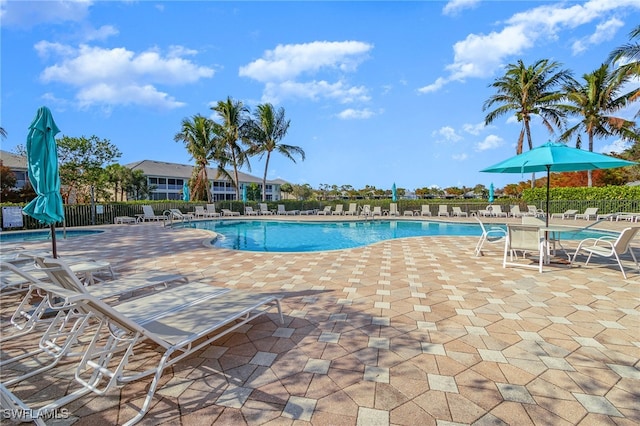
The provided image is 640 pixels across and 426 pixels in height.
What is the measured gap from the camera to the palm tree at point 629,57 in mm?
13695

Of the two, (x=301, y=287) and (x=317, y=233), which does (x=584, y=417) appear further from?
(x=317, y=233)

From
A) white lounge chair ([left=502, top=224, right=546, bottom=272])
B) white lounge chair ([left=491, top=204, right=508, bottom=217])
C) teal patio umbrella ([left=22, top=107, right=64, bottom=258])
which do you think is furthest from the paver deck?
white lounge chair ([left=491, top=204, right=508, bottom=217])

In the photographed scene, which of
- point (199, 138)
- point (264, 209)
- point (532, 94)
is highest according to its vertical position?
point (532, 94)

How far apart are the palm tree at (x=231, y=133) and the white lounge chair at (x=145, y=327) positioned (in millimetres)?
23157

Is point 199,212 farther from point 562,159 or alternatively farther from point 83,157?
point 562,159

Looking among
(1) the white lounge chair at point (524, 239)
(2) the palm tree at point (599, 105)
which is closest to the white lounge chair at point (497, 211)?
(2) the palm tree at point (599, 105)

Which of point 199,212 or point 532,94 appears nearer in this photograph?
point 199,212

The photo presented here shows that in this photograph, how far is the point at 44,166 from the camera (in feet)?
12.2

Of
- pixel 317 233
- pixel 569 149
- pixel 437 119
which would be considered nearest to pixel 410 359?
pixel 569 149

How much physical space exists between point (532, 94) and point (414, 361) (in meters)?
26.4

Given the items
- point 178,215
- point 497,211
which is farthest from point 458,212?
point 178,215

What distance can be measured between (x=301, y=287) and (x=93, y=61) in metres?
13.3

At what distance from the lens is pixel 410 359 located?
2.51m

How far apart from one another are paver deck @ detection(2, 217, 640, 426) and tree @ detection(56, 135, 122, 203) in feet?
60.1
